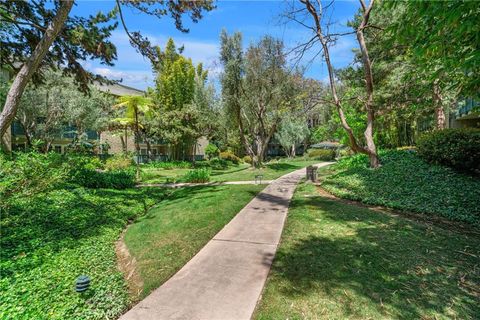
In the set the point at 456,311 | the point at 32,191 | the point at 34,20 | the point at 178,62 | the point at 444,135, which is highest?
the point at 178,62

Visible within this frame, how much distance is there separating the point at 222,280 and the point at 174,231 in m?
2.16

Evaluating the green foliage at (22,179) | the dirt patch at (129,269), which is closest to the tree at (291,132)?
the green foliage at (22,179)

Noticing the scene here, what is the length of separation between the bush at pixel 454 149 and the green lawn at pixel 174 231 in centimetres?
641

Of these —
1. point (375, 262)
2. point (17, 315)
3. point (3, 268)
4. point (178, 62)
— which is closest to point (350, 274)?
point (375, 262)

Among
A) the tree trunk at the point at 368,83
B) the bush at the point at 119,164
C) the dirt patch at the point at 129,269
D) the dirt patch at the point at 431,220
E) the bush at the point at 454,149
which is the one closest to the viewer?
the dirt patch at the point at 129,269

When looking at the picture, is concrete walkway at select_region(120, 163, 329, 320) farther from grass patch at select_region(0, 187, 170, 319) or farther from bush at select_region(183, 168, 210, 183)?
bush at select_region(183, 168, 210, 183)

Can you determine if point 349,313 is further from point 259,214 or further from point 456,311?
point 259,214

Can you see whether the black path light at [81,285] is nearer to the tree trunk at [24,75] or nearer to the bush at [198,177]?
the tree trunk at [24,75]

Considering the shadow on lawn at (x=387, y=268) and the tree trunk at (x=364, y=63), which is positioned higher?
the tree trunk at (x=364, y=63)

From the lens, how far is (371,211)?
19.4ft

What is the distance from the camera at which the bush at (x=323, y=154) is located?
26672 millimetres

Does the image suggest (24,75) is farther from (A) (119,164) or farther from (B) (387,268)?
(A) (119,164)

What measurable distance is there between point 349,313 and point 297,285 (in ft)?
2.18

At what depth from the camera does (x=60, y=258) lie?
3.87m
